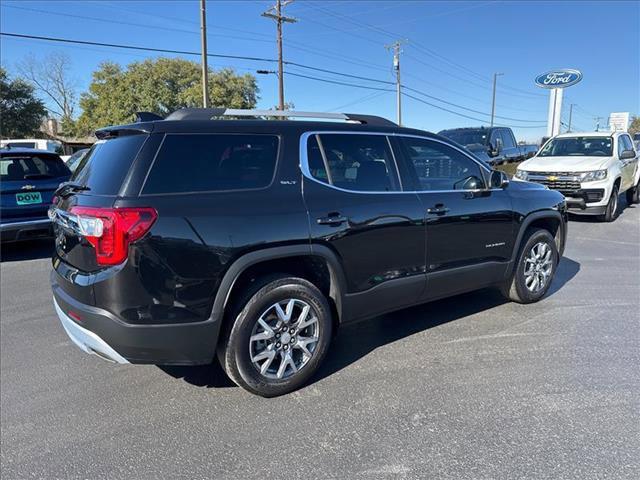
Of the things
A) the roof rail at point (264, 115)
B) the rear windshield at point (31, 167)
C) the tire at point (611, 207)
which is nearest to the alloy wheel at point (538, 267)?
the roof rail at point (264, 115)

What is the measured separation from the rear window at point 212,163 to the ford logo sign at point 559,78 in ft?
71.0

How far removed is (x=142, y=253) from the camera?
259cm

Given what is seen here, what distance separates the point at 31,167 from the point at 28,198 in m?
0.58

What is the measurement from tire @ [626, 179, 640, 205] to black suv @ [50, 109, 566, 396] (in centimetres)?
1137

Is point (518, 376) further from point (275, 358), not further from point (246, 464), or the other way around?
point (246, 464)

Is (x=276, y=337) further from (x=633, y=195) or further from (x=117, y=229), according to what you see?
(x=633, y=195)

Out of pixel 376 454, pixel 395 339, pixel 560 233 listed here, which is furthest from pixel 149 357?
pixel 560 233

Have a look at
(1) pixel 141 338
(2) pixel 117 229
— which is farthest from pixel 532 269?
(2) pixel 117 229

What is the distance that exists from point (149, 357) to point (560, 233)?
14.5ft

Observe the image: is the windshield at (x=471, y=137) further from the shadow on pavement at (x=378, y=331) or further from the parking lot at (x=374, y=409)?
the parking lot at (x=374, y=409)

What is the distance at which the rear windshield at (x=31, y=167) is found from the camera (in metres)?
6.94

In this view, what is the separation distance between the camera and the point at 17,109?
130 feet

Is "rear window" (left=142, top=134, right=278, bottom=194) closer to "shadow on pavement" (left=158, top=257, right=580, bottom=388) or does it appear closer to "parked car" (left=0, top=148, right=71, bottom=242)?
"shadow on pavement" (left=158, top=257, right=580, bottom=388)

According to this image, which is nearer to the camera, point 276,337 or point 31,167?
point 276,337
